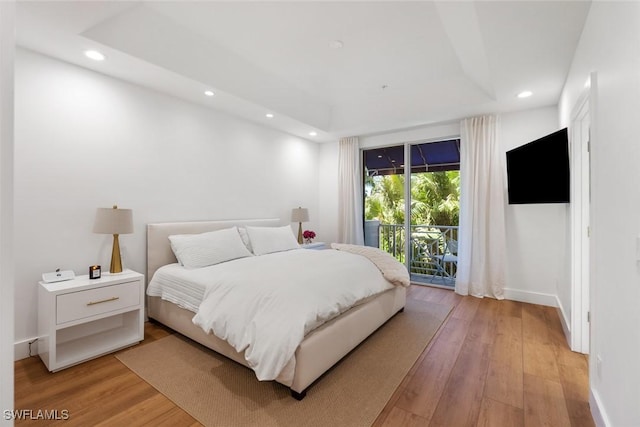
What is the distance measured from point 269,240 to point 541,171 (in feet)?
10.7

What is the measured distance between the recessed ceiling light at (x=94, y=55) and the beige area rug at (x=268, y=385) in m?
2.62

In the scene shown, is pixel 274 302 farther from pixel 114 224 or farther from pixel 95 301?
pixel 114 224

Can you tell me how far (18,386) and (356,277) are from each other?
8.57ft

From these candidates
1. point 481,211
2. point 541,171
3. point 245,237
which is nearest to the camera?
point 541,171

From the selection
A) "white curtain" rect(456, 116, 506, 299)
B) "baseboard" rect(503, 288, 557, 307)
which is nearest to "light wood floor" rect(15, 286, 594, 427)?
"baseboard" rect(503, 288, 557, 307)

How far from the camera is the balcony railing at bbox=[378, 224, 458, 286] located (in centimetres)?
473

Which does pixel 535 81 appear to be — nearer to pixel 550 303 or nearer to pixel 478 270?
pixel 478 270

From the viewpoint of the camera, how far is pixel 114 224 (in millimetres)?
2609

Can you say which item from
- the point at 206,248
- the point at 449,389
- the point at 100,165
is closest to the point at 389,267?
the point at 449,389

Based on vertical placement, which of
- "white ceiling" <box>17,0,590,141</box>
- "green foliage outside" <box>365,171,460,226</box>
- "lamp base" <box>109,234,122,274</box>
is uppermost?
"white ceiling" <box>17,0,590,141</box>

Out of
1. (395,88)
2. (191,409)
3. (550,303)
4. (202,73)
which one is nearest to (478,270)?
(550,303)

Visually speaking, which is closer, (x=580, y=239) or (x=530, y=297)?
(x=580, y=239)

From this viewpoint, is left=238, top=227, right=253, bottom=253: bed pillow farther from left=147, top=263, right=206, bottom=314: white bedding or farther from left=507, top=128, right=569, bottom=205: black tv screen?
left=507, top=128, right=569, bottom=205: black tv screen

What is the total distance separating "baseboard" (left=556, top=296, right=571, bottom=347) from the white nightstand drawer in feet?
13.2
